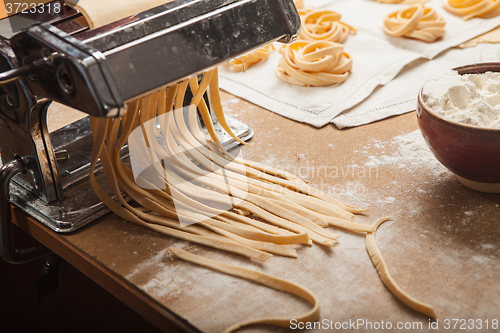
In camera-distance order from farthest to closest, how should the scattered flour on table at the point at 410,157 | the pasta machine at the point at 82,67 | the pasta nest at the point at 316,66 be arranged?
the pasta nest at the point at 316,66 → the scattered flour on table at the point at 410,157 → the pasta machine at the point at 82,67

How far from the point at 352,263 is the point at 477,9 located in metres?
1.21

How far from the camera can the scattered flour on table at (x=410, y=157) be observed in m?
0.91

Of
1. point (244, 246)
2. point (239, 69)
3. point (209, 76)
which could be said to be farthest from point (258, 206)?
point (239, 69)

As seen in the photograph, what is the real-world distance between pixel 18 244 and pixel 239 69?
0.77 meters

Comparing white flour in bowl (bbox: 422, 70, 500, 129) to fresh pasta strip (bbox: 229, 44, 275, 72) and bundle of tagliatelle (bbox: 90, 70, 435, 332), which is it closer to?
bundle of tagliatelle (bbox: 90, 70, 435, 332)

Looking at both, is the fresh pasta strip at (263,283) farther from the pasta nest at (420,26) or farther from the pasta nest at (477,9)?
the pasta nest at (477,9)

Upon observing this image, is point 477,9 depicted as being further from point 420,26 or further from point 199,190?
point 199,190

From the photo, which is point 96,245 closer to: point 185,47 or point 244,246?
point 244,246

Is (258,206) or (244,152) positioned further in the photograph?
(244,152)

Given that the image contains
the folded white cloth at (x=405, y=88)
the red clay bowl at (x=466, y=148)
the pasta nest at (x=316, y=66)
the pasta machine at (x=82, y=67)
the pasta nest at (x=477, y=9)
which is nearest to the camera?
the pasta machine at (x=82, y=67)

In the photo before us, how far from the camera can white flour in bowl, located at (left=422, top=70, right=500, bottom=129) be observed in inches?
29.4

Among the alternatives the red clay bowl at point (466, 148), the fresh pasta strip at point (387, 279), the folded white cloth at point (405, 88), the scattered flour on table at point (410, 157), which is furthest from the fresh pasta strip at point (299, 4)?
the fresh pasta strip at point (387, 279)

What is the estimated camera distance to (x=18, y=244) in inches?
44.4

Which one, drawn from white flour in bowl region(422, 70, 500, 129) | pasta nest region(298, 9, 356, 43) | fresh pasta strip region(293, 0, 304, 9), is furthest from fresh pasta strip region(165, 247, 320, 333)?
fresh pasta strip region(293, 0, 304, 9)
